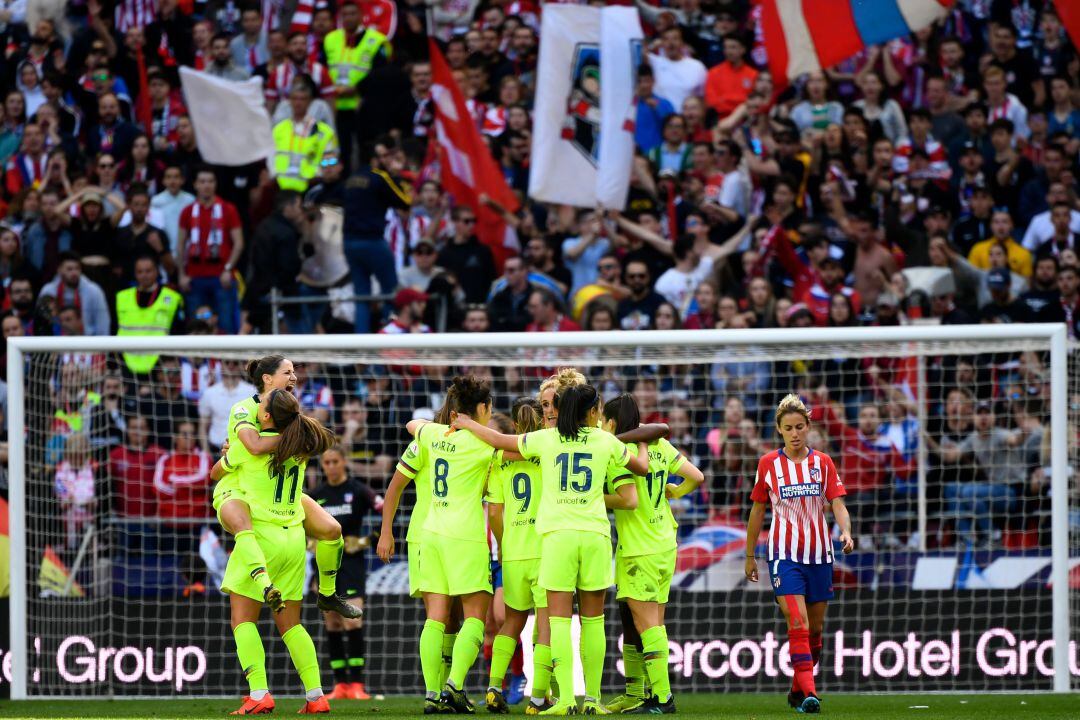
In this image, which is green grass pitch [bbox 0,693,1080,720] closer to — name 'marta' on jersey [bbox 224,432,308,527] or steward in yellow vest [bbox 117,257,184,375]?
name 'marta' on jersey [bbox 224,432,308,527]

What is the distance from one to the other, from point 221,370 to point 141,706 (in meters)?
4.06

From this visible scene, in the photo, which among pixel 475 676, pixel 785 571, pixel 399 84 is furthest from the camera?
pixel 399 84

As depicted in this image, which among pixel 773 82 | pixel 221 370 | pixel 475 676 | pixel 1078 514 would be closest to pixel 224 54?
pixel 221 370

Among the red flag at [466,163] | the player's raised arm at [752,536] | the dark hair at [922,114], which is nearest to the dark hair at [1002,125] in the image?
the dark hair at [922,114]

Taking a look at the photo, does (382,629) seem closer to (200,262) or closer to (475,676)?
(475,676)

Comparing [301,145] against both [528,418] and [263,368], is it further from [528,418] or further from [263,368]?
[263,368]

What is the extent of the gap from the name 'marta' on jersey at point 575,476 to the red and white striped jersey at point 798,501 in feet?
3.84

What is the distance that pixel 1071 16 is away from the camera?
1527 centimetres

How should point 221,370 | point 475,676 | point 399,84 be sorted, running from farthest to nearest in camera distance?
point 399,84 → point 221,370 → point 475,676

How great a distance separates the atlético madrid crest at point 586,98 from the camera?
16.0 meters

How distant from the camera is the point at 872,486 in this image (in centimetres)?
1231

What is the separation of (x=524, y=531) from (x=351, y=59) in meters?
9.37

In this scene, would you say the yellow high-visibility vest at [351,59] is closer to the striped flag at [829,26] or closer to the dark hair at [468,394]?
the striped flag at [829,26]

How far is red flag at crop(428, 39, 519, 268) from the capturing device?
1598cm
